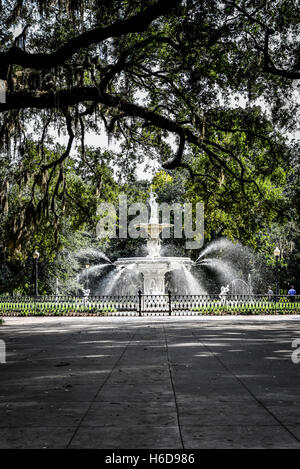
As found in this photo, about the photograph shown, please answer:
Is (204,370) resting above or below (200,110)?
below

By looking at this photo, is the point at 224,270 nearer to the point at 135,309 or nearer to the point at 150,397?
the point at 135,309

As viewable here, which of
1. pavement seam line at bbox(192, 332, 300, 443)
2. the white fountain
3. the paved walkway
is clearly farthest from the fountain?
pavement seam line at bbox(192, 332, 300, 443)

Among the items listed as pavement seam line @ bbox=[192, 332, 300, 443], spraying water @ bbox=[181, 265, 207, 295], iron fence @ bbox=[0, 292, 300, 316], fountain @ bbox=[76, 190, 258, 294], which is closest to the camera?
pavement seam line @ bbox=[192, 332, 300, 443]

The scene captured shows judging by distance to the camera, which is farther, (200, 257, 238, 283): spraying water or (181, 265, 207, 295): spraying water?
(200, 257, 238, 283): spraying water

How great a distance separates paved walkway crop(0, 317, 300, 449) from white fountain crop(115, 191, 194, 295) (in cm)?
1764

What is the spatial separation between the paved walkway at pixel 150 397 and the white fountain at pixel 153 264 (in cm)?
1764

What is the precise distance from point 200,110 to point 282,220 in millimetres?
4986

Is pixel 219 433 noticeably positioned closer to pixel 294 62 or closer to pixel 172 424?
pixel 172 424

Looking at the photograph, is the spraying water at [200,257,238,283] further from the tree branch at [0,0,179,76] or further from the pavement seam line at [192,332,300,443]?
the pavement seam line at [192,332,300,443]

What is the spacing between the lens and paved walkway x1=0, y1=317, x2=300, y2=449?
3.85 meters

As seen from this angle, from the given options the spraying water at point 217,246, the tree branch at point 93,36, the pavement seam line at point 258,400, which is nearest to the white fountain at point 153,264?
the tree branch at point 93,36

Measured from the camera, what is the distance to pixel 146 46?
14031 mm

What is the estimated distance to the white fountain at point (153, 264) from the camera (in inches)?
1108
